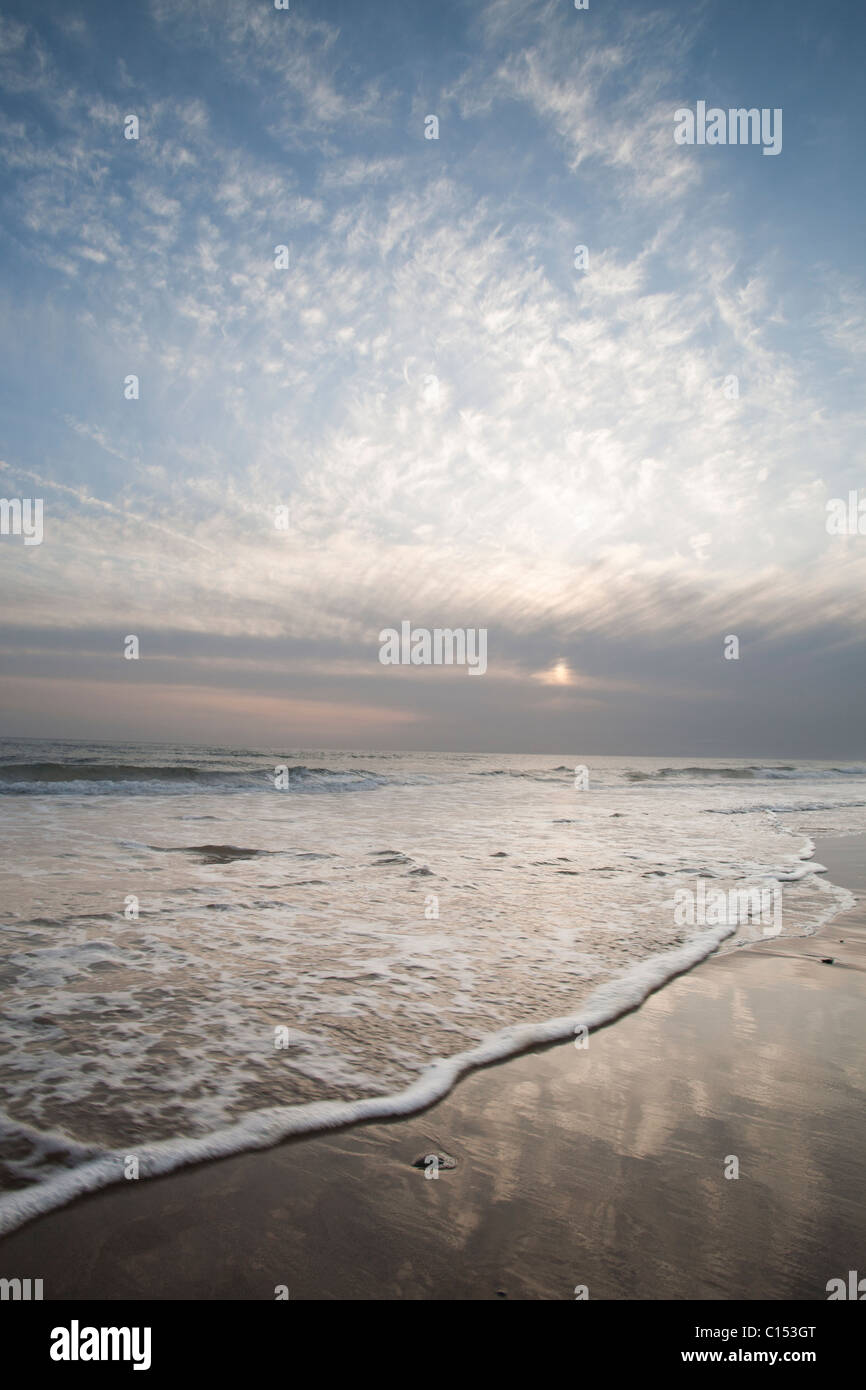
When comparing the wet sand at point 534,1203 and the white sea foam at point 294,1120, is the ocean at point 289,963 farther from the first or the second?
the wet sand at point 534,1203

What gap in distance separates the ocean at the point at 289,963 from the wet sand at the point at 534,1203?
0.28 meters

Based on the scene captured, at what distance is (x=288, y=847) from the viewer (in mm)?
11992

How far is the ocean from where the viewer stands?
3.27 metres

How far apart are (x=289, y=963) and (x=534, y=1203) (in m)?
3.41

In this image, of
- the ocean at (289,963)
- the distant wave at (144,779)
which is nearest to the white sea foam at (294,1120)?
the ocean at (289,963)

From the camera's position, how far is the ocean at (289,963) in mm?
3270

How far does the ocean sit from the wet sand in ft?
0.92

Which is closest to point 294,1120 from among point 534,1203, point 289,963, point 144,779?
point 534,1203

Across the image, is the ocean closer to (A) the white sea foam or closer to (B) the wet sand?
(A) the white sea foam

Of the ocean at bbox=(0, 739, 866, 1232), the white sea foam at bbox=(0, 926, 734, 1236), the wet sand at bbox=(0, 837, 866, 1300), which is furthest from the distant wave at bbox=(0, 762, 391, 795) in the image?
the wet sand at bbox=(0, 837, 866, 1300)
